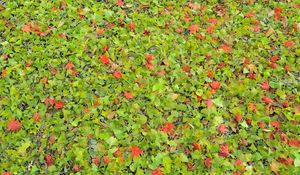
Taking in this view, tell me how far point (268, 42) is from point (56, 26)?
9.09ft

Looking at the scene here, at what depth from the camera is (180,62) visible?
4176 millimetres

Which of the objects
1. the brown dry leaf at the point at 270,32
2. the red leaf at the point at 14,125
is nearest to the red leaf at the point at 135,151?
the red leaf at the point at 14,125

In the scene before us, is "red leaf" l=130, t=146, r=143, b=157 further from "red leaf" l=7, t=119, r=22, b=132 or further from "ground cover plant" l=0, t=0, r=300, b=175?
"red leaf" l=7, t=119, r=22, b=132

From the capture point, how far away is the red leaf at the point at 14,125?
Result: 3439 millimetres

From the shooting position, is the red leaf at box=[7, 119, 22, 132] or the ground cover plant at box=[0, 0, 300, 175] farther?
the red leaf at box=[7, 119, 22, 132]

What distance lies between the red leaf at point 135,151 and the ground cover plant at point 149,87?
0.01 m

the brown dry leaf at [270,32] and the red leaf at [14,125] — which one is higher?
the brown dry leaf at [270,32]

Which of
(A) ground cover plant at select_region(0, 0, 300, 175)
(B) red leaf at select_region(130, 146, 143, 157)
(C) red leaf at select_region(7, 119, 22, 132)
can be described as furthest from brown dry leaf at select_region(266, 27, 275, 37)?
(C) red leaf at select_region(7, 119, 22, 132)

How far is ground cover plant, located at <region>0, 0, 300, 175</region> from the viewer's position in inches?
130

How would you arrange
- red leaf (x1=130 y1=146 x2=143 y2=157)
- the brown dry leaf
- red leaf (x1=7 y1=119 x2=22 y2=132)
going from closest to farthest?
red leaf (x1=130 y1=146 x2=143 y2=157) < red leaf (x1=7 y1=119 x2=22 y2=132) < the brown dry leaf

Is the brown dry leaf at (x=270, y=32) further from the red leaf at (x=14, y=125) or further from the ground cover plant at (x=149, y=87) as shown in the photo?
the red leaf at (x=14, y=125)

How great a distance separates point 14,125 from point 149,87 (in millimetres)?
1457

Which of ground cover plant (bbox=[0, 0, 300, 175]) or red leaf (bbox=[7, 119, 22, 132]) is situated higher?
ground cover plant (bbox=[0, 0, 300, 175])

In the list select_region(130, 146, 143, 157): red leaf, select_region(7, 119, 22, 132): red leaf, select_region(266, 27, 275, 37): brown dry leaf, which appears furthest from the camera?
select_region(266, 27, 275, 37): brown dry leaf
